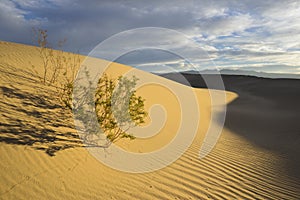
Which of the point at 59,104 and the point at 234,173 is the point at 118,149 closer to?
the point at 59,104

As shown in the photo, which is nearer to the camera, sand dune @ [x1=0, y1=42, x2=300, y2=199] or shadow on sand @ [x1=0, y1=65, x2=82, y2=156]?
sand dune @ [x1=0, y1=42, x2=300, y2=199]

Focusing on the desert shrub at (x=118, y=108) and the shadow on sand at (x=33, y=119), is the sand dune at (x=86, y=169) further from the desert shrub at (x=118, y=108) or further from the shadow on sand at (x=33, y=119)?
the desert shrub at (x=118, y=108)

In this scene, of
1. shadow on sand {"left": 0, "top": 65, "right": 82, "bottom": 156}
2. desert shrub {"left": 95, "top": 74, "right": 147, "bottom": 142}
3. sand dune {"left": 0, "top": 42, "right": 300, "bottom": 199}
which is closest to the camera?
sand dune {"left": 0, "top": 42, "right": 300, "bottom": 199}

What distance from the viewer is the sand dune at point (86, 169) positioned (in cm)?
376

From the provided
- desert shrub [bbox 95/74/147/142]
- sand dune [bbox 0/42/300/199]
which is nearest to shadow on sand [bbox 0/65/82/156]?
sand dune [bbox 0/42/300/199]

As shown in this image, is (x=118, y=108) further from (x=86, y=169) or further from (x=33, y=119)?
(x=33, y=119)

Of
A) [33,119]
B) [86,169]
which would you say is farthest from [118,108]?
[33,119]

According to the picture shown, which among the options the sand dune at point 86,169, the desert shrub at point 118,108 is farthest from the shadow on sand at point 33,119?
the desert shrub at point 118,108

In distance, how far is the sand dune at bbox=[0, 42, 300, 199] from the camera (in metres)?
3.76

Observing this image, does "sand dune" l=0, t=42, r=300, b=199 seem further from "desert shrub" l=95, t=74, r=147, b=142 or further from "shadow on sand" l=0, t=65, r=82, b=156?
"desert shrub" l=95, t=74, r=147, b=142

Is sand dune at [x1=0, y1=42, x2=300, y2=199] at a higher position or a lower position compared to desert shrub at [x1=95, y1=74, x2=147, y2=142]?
lower

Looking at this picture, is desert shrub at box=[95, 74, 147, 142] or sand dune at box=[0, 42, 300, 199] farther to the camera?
desert shrub at box=[95, 74, 147, 142]

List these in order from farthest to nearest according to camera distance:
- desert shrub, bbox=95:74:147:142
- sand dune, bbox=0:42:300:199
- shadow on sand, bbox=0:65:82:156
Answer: desert shrub, bbox=95:74:147:142, shadow on sand, bbox=0:65:82:156, sand dune, bbox=0:42:300:199

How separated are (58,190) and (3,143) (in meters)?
1.52
